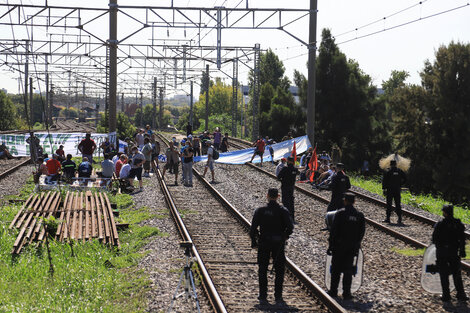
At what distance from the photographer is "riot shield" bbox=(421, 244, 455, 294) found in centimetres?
911

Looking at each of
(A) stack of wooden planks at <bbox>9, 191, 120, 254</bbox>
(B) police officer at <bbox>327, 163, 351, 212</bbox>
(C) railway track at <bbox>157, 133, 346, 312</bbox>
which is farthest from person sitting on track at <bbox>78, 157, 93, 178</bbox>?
(B) police officer at <bbox>327, 163, 351, 212</bbox>

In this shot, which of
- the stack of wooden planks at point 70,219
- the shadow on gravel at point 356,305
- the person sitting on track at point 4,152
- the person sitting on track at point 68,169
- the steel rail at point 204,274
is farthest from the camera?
the person sitting on track at point 4,152

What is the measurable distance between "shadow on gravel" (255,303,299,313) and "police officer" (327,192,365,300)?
85 centimetres

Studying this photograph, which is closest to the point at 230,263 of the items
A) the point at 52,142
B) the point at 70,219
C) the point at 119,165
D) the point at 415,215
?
the point at 70,219

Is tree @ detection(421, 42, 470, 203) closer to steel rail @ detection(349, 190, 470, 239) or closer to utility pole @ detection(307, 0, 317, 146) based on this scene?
utility pole @ detection(307, 0, 317, 146)

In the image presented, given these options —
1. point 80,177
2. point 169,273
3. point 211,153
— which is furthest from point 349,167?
point 169,273

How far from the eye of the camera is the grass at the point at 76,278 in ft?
28.4

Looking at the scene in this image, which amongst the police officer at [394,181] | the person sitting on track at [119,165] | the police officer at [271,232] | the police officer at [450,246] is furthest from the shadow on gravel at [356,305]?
the person sitting on track at [119,165]

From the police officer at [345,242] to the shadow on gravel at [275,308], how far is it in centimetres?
85

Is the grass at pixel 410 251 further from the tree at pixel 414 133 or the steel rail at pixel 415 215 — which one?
the tree at pixel 414 133

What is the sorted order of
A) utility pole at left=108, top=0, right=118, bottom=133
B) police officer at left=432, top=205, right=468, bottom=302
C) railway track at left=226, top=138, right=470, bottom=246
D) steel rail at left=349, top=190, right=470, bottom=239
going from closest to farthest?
police officer at left=432, top=205, right=468, bottom=302 → railway track at left=226, top=138, right=470, bottom=246 → steel rail at left=349, top=190, right=470, bottom=239 → utility pole at left=108, top=0, right=118, bottom=133

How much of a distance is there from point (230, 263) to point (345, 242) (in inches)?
113

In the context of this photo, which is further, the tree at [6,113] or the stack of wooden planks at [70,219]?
the tree at [6,113]

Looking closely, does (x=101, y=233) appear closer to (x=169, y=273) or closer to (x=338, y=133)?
(x=169, y=273)
